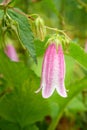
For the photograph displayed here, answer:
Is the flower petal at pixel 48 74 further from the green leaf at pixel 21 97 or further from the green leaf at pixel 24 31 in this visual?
the green leaf at pixel 21 97

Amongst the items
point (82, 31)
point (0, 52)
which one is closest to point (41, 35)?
point (0, 52)

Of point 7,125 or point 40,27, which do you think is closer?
point 40,27

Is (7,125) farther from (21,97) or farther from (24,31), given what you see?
(24,31)

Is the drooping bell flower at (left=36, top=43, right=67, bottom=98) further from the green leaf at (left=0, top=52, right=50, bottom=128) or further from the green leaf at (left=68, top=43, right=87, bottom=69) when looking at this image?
the green leaf at (left=0, top=52, right=50, bottom=128)

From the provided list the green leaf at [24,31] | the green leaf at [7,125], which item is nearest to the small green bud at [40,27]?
the green leaf at [24,31]

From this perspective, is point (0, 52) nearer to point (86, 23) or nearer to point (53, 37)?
point (53, 37)

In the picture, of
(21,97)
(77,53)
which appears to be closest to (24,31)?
(77,53)

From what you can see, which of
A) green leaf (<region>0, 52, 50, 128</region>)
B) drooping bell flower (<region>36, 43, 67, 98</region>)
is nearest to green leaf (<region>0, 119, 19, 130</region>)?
green leaf (<region>0, 52, 50, 128</region>)
